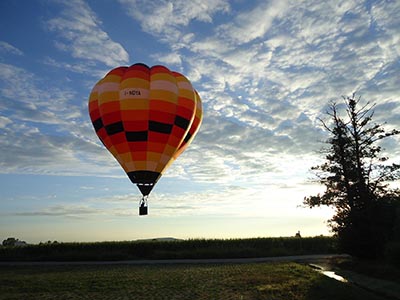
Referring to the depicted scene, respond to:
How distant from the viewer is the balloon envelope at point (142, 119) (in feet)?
67.5

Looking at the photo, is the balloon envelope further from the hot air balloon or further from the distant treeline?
the distant treeline

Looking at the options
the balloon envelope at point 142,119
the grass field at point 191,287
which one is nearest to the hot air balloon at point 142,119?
the balloon envelope at point 142,119

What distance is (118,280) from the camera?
19672 mm

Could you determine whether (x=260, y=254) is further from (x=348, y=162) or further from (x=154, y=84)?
(x=154, y=84)

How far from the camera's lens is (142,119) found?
67.3ft

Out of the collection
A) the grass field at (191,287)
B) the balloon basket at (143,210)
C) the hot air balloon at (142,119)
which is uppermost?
the hot air balloon at (142,119)

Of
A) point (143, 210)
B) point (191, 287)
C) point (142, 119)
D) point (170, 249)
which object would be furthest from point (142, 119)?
point (170, 249)

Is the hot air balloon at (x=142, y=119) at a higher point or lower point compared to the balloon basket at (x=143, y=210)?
higher

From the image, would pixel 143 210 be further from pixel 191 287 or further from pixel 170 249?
pixel 170 249

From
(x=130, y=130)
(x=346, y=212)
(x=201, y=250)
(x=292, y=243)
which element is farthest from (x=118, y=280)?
(x=292, y=243)

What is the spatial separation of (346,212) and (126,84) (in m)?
16.8

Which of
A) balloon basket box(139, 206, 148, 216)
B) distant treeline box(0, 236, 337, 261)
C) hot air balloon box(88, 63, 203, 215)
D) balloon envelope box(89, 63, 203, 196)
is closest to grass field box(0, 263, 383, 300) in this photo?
balloon basket box(139, 206, 148, 216)

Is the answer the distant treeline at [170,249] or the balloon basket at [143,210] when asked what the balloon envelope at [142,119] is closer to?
the balloon basket at [143,210]

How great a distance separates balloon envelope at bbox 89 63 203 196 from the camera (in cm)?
2058
